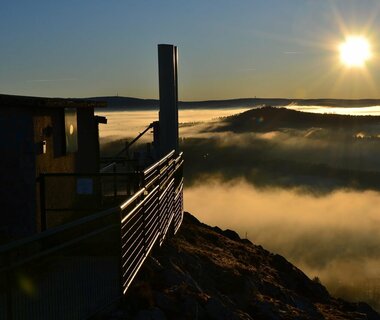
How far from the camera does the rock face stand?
9969 millimetres

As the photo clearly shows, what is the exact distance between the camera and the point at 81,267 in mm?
9859

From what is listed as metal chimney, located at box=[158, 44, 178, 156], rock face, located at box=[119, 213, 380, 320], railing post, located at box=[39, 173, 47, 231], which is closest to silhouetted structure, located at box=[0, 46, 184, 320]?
railing post, located at box=[39, 173, 47, 231]

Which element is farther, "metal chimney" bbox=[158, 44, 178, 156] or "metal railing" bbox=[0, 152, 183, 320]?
"metal chimney" bbox=[158, 44, 178, 156]

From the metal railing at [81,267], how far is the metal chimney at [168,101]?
18.0 ft

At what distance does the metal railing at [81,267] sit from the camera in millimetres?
8047

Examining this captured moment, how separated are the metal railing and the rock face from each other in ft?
1.32

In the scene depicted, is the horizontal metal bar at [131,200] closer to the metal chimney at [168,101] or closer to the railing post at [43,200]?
the railing post at [43,200]

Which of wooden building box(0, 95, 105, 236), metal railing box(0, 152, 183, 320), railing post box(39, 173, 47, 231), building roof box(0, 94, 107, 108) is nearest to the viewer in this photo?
metal railing box(0, 152, 183, 320)

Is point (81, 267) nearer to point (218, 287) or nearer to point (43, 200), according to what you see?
point (43, 200)

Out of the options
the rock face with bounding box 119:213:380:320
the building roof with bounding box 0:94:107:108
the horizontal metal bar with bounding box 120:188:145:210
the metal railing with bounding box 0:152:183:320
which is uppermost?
the building roof with bounding box 0:94:107:108

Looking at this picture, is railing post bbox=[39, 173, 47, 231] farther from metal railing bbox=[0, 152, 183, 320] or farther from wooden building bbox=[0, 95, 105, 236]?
metal railing bbox=[0, 152, 183, 320]

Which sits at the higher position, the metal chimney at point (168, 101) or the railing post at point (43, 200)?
the metal chimney at point (168, 101)

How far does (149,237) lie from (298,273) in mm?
10086

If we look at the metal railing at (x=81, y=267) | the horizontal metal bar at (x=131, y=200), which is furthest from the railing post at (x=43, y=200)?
the horizontal metal bar at (x=131, y=200)
